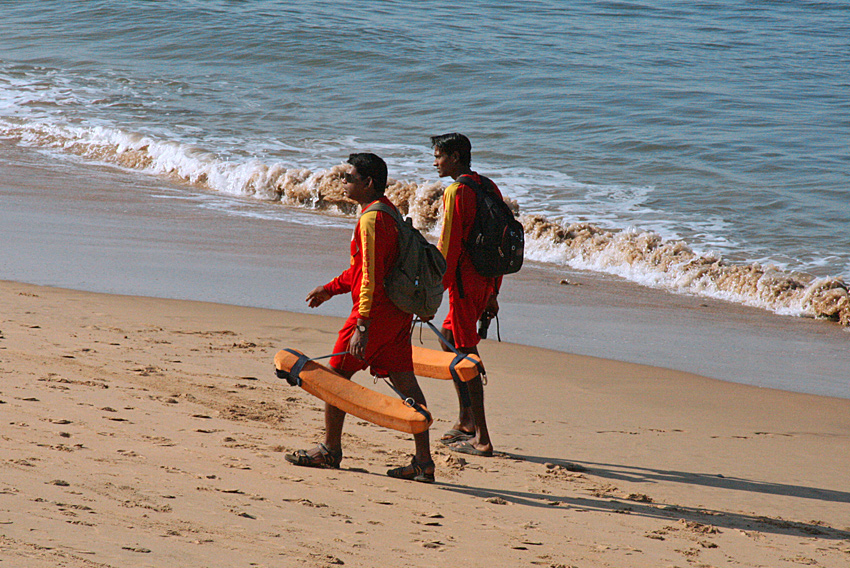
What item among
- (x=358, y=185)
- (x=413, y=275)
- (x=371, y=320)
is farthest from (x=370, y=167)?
(x=371, y=320)

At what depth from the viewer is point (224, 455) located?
423 cm

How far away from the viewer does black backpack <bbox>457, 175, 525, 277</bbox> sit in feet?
15.9

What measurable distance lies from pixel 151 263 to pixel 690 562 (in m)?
Result: 6.70

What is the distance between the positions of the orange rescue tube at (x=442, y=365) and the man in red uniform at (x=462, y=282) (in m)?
0.10

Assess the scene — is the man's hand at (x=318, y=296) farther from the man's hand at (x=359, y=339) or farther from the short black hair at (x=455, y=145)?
the short black hair at (x=455, y=145)

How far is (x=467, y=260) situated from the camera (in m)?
4.95

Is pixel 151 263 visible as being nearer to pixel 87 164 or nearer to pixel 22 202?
pixel 22 202

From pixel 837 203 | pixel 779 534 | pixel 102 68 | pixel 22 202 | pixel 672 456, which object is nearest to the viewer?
pixel 779 534

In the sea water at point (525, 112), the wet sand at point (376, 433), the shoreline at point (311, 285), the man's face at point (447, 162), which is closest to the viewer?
the wet sand at point (376, 433)

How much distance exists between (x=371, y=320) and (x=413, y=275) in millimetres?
313

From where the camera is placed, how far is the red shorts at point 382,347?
4.23 meters

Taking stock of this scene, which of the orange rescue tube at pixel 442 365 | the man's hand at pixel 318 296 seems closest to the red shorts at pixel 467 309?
the orange rescue tube at pixel 442 365

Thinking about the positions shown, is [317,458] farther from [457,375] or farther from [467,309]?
[467,309]

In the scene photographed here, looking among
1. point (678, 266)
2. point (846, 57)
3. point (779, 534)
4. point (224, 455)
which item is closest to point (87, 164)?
point (678, 266)
